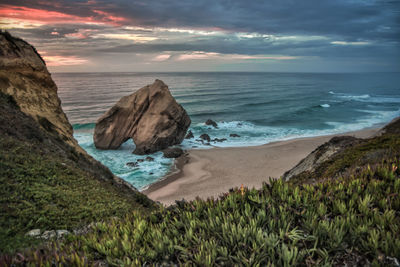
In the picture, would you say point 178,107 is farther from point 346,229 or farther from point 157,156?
point 346,229

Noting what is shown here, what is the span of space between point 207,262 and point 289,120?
50.8 meters

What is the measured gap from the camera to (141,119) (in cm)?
3125

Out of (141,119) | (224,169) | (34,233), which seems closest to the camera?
(34,233)

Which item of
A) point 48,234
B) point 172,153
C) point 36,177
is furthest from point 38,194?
point 172,153

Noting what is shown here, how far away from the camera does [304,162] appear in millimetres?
12219

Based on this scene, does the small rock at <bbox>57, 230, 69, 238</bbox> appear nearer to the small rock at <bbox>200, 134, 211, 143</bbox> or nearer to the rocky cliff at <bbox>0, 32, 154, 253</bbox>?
the rocky cliff at <bbox>0, 32, 154, 253</bbox>

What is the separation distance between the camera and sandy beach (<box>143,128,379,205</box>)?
20531mm

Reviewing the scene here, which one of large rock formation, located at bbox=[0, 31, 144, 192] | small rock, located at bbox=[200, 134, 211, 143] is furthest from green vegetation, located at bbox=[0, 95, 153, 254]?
small rock, located at bbox=[200, 134, 211, 143]

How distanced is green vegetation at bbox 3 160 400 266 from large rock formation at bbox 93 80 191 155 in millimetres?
27235

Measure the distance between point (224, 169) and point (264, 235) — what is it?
22.6 metres

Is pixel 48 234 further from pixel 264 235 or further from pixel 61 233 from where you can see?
pixel 264 235

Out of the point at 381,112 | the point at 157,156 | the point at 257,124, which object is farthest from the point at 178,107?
the point at 381,112

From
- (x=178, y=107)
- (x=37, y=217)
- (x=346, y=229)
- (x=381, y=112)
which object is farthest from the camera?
(x=381, y=112)

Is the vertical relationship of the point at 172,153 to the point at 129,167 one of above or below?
above
